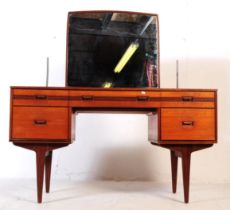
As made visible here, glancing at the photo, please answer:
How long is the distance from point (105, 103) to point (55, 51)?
1.01 m

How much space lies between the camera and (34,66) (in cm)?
272

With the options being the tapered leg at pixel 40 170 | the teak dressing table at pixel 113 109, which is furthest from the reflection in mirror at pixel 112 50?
the tapered leg at pixel 40 170

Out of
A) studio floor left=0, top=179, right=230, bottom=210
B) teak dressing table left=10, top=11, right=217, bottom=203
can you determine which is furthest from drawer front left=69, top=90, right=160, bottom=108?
studio floor left=0, top=179, right=230, bottom=210

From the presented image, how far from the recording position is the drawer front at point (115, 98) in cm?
194

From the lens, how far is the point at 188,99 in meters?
1.97

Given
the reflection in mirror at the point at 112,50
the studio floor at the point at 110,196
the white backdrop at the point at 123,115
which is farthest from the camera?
the white backdrop at the point at 123,115

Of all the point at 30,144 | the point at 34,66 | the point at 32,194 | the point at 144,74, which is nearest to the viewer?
the point at 30,144

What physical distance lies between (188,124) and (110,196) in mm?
700

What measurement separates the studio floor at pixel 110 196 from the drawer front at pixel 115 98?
0.60 m

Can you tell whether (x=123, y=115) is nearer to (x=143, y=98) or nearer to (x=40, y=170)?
(x=143, y=98)

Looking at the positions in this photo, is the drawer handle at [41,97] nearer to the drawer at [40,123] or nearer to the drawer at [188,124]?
the drawer at [40,123]
